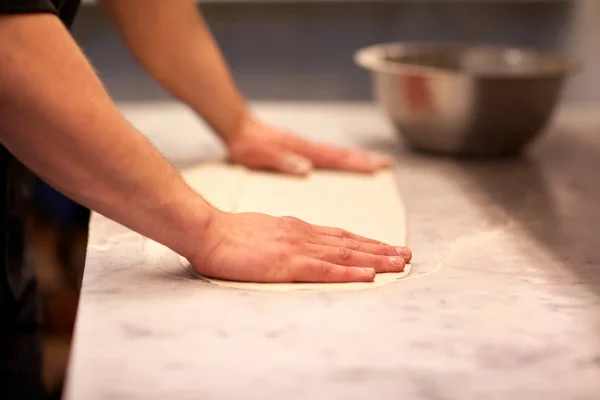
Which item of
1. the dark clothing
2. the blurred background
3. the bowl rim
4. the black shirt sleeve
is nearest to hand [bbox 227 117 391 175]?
the bowl rim

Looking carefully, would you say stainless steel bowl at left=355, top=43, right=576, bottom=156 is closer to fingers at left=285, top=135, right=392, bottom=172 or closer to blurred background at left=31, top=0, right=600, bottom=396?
fingers at left=285, top=135, right=392, bottom=172

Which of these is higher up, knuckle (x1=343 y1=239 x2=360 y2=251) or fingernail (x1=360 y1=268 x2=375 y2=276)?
knuckle (x1=343 y1=239 x2=360 y2=251)

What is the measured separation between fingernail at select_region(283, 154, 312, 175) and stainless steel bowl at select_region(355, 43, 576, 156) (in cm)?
18

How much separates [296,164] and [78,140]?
475mm

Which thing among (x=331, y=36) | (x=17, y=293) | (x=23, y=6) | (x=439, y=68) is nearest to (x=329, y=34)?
(x=331, y=36)

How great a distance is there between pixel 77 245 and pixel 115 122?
1.04 m

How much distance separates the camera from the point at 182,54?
1001 mm

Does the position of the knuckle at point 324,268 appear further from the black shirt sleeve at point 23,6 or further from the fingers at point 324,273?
the black shirt sleeve at point 23,6

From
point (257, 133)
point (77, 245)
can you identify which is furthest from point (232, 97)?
point (77, 245)

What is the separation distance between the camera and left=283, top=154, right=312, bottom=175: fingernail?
0.98m

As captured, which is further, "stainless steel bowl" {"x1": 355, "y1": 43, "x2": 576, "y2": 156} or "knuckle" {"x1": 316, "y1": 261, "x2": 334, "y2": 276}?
"stainless steel bowl" {"x1": 355, "y1": 43, "x2": 576, "y2": 156}

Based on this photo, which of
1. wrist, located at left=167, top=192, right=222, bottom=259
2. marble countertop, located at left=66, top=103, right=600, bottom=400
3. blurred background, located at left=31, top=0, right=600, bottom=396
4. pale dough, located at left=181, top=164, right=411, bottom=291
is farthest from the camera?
blurred background, located at left=31, top=0, right=600, bottom=396

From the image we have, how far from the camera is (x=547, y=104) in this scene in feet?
3.39

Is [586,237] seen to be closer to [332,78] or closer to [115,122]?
[115,122]
